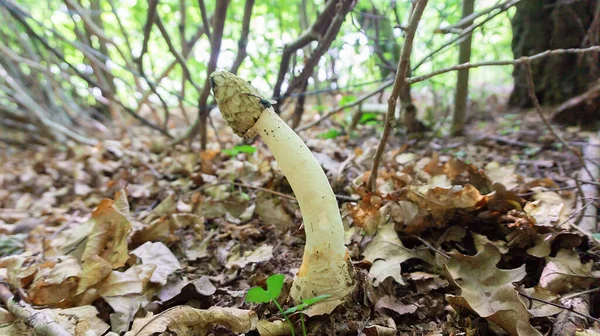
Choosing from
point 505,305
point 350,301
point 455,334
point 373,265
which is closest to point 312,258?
point 350,301

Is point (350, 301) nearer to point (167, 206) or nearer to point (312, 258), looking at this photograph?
point (312, 258)

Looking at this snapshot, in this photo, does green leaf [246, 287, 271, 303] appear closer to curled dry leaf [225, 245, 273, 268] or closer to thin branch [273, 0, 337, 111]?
curled dry leaf [225, 245, 273, 268]

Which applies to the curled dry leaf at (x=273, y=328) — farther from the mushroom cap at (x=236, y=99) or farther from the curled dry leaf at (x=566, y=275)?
the curled dry leaf at (x=566, y=275)

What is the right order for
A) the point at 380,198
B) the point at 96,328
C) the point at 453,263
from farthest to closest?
the point at 380,198 < the point at 453,263 < the point at 96,328

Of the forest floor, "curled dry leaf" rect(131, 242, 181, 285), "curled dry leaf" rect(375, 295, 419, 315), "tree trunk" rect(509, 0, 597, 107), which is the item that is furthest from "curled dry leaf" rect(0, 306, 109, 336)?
"tree trunk" rect(509, 0, 597, 107)

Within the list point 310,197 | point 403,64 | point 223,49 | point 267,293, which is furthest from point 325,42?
point 267,293

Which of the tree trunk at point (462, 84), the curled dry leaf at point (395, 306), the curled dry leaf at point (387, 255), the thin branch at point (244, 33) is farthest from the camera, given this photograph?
the tree trunk at point (462, 84)

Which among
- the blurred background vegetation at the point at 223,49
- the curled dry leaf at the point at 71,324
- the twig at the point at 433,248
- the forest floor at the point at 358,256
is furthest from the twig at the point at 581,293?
the curled dry leaf at the point at 71,324
